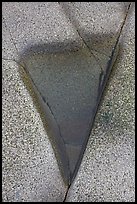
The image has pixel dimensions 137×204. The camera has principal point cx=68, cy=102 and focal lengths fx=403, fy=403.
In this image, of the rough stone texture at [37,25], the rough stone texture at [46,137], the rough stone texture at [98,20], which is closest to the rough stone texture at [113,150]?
the rough stone texture at [46,137]

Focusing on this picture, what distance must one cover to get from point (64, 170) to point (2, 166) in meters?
0.25

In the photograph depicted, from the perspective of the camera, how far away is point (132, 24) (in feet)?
6.14

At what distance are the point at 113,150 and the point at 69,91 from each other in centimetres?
32

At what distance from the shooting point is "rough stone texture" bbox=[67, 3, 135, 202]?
1641 mm

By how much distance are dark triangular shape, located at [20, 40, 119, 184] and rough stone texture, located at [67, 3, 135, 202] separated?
0.12 feet

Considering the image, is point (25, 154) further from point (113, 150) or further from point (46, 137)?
point (113, 150)

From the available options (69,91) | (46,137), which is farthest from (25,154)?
(69,91)

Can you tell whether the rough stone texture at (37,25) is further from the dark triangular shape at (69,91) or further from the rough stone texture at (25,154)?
the rough stone texture at (25,154)

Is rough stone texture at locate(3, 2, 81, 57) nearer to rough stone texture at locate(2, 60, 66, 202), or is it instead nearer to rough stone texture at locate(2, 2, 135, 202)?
rough stone texture at locate(2, 2, 135, 202)

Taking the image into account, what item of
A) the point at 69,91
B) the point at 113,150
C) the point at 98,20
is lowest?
the point at 113,150

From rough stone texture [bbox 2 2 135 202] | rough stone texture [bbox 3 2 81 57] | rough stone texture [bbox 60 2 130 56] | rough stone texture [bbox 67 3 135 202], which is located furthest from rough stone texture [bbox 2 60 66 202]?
rough stone texture [bbox 60 2 130 56]

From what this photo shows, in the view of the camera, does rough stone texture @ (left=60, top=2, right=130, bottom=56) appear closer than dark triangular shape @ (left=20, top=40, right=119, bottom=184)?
No

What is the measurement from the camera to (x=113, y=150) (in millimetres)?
→ 1687

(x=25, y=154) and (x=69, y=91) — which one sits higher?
(x=69, y=91)
